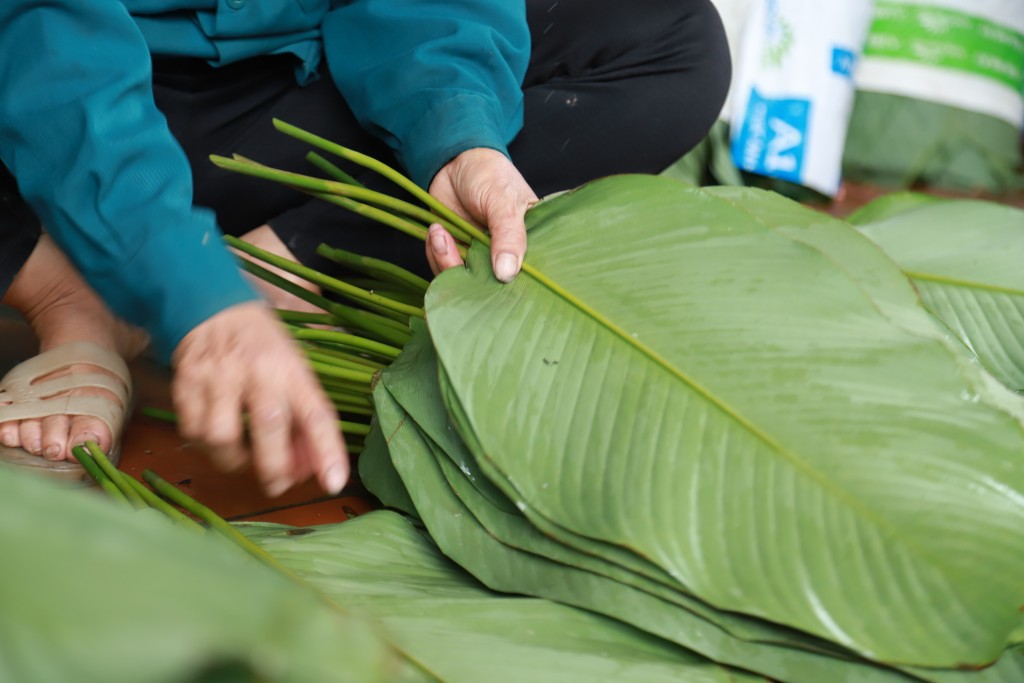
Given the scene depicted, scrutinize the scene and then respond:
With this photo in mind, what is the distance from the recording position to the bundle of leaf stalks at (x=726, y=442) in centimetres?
48

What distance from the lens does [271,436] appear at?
484 mm

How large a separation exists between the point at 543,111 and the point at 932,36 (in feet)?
2.84

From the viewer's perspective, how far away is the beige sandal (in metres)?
Answer: 0.78

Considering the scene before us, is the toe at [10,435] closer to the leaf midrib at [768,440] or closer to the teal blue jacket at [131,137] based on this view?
the teal blue jacket at [131,137]

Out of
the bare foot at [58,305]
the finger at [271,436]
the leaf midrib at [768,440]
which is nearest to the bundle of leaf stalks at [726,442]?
the leaf midrib at [768,440]

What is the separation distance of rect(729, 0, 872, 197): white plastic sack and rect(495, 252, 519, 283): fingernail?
935 mm

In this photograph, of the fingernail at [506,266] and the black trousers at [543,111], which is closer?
the fingernail at [506,266]

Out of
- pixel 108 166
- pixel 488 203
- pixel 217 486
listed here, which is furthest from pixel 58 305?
pixel 488 203

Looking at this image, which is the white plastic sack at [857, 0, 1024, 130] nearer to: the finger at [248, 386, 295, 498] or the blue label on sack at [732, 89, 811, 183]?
the blue label on sack at [732, 89, 811, 183]

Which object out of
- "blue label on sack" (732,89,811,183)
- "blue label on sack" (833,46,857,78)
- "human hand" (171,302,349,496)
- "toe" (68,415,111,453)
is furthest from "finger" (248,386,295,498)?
"blue label on sack" (833,46,857,78)

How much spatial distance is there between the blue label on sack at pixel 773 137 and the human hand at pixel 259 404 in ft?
3.61

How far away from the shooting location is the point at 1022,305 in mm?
761

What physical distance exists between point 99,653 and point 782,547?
1.23 ft

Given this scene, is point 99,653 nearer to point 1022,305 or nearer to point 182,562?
point 182,562
